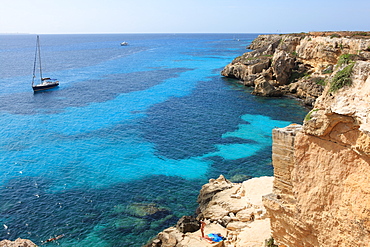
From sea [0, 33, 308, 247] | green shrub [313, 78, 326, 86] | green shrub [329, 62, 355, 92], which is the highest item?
green shrub [329, 62, 355, 92]

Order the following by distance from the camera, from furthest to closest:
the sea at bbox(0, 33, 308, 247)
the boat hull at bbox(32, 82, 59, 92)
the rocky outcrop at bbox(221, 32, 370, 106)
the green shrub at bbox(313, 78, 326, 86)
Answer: the boat hull at bbox(32, 82, 59, 92) → the rocky outcrop at bbox(221, 32, 370, 106) → the green shrub at bbox(313, 78, 326, 86) → the sea at bbox(0, 33, 308, 247)

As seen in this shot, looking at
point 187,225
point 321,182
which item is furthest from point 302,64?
point 321,182

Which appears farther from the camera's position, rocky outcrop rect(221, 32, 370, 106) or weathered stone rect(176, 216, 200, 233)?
rocky outcrop rect(221, 32, 370, 106)

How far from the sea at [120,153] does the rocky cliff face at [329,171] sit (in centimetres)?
1209

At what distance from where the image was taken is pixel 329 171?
12.7m

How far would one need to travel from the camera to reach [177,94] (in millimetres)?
67062

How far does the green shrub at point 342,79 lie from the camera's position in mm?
12234

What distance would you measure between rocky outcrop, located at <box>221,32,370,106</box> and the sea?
3.10 metres

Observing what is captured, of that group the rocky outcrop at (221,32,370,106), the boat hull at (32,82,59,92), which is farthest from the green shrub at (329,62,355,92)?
the boat hull at (32,82,59,92)

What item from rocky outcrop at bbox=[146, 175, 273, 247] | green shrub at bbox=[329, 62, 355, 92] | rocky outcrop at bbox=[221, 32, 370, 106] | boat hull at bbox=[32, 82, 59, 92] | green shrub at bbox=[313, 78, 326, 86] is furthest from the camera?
boat hull at bbox=[32, 82, 59, 92]

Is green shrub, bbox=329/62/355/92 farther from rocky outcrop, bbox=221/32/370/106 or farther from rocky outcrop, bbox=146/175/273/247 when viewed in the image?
rocky outcrop, bbox=221/32/370/106

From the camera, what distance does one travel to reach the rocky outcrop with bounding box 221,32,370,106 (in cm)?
5697

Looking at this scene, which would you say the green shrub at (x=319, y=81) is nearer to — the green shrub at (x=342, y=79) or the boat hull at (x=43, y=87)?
the green shrub at (x=342, y=79)

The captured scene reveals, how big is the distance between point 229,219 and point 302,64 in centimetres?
5277
